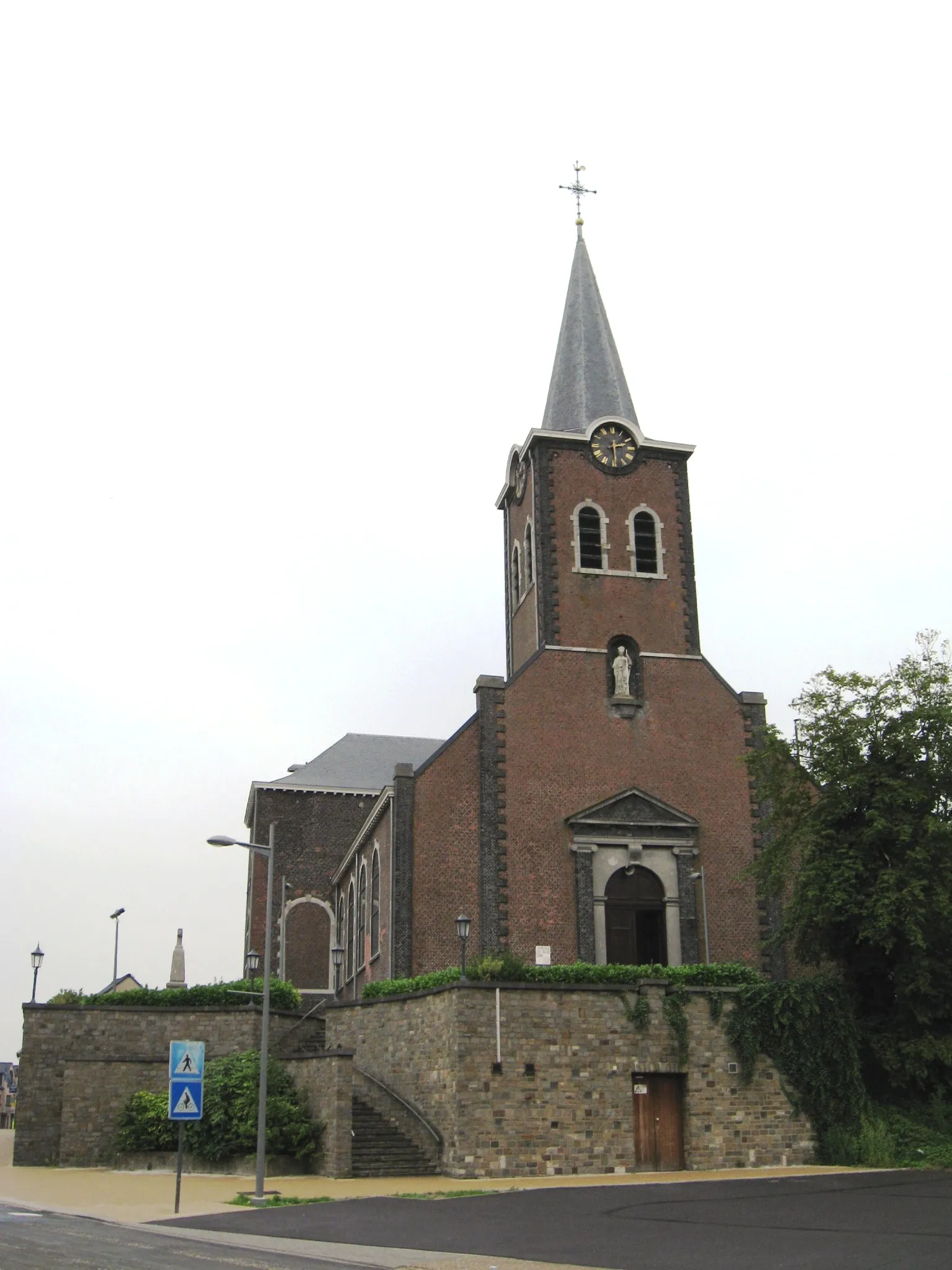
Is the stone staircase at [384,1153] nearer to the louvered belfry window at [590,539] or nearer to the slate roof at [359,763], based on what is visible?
the louvered belfry window at [590,539]

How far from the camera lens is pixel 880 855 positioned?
28250mm

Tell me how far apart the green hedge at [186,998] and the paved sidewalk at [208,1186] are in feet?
17.0

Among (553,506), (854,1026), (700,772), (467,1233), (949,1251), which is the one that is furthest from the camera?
(553,506)

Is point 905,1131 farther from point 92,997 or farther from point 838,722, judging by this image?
point 92,997

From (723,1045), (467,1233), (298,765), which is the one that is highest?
(298,765)

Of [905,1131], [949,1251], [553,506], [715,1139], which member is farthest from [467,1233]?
[553,506]

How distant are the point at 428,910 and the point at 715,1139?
28.9 ft

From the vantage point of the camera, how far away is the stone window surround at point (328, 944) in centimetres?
4597

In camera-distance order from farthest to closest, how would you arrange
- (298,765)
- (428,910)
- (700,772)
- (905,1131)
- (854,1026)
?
1. (298,765)
2. (700,772)
3. (428,910)
4. (854,1026)
5. (905,1131)

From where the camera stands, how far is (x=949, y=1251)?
13.8 metres

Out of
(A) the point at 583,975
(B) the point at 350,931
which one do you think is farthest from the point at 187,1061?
(B) the point at 350,931

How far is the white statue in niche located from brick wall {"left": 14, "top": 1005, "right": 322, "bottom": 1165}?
11.9 meters

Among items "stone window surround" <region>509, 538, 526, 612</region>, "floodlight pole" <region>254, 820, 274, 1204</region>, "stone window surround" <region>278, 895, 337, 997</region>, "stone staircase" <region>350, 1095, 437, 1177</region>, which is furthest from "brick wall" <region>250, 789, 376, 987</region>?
"floodlight pole" <region>254, 820, 274, 1204</region>

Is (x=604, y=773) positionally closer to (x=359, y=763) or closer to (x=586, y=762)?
(x=586, y=762)
